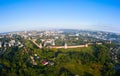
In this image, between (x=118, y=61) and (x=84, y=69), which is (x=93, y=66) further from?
(x=118, y=61)

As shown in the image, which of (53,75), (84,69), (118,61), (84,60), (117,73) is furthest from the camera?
(118,61)

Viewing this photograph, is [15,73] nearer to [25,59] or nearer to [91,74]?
[25,59]

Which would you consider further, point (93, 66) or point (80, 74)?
point (93, 66)

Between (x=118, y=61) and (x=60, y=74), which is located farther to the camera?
(x=118, y=61)

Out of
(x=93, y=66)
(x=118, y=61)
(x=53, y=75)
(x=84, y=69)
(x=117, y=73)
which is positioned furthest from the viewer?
(x=118, y=61)

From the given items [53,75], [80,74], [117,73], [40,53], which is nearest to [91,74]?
[80,74]

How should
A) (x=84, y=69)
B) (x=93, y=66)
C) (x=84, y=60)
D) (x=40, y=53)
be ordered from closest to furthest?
(x=84, y=69), (x=93, y=66), (x=84, y=60), (x=40, y=53)

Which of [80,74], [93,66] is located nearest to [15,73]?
[80,74]

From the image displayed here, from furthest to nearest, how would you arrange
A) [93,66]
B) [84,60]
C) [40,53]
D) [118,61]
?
[40,53]
[118,61]
[84,60]
[93,66]

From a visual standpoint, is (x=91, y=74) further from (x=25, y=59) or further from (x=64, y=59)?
(x=25, y=59)
